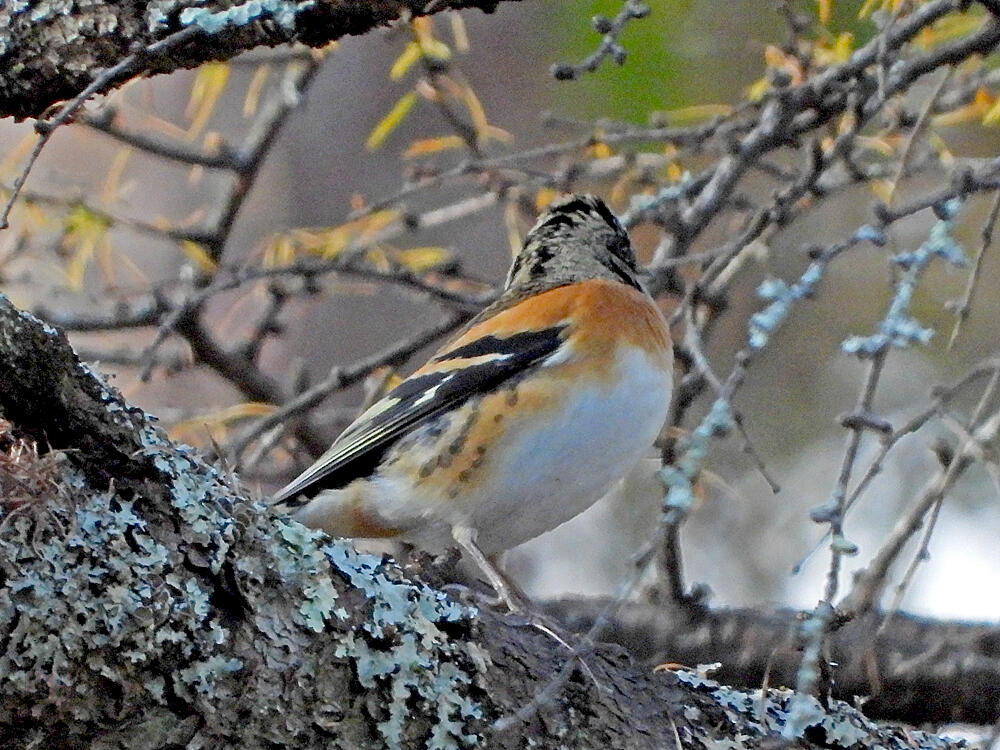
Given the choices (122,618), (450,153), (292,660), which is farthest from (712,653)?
(450,153)

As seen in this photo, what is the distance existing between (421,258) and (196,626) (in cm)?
224

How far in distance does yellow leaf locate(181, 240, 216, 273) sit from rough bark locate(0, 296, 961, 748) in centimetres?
183

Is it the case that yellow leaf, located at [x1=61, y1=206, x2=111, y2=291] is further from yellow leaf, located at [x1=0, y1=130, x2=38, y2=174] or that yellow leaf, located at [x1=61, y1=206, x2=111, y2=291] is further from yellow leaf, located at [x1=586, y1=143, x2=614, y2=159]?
yellow leaf, located at [x1=586, y1=143, x2=614, y2=159]

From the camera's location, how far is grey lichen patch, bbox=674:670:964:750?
1974mm

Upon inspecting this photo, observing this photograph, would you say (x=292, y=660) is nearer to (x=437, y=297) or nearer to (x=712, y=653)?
(x=437, y=297)

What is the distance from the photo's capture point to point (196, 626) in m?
1.55

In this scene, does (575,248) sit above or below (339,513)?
above

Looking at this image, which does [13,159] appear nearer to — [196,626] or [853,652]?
[196,626]

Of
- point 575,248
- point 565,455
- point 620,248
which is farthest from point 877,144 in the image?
point 565,455

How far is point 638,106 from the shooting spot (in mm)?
4355

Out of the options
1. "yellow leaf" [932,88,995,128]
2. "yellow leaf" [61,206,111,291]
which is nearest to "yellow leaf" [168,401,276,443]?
"yellow leaf" [61,206,111,291]

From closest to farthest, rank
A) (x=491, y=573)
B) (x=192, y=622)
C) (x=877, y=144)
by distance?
(x=192, y=622) → (x=491, y=573) → (x=877, y=144)

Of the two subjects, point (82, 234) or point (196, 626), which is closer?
point (196, 626)

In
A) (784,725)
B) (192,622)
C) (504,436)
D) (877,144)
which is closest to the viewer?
(192,622)
